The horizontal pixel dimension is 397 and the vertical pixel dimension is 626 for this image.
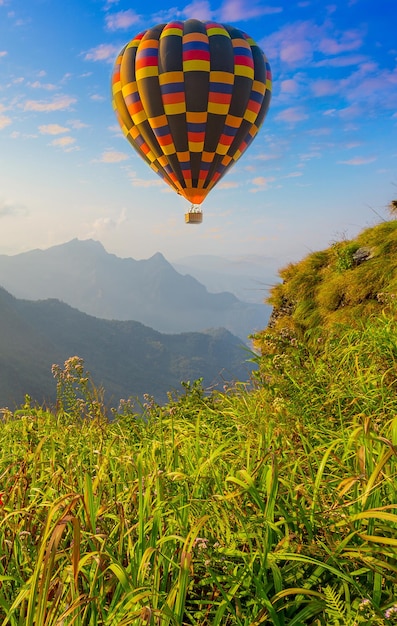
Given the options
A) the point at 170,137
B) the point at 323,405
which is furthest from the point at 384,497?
the point at 170,137

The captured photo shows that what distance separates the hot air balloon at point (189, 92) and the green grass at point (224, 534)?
20177 mm

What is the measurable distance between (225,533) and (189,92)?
72.2 ft

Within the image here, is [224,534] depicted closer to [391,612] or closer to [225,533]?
[225,533]

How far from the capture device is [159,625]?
230cm

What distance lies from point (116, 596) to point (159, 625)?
0.88ft

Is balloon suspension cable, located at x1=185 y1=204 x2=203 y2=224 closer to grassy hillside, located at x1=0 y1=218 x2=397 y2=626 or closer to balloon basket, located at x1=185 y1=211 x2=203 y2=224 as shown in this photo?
balloon basket, located at x1=185 y1=211 x2=203 y2=224

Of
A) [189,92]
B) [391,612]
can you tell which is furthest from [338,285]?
[189,92]

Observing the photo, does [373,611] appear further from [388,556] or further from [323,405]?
[323,405]

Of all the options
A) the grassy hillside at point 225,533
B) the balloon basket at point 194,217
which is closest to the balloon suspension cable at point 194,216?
the balloon basket at point 194,217

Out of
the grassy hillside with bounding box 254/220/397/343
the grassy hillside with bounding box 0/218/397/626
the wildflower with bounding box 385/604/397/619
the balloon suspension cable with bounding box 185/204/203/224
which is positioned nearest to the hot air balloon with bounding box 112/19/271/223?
the balloon suspension cable with bounding box 185/204/203/224

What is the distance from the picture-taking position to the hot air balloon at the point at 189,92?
21594 mm

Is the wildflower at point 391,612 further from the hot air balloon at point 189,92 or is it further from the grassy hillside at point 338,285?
the hot air balloon at point 189,92

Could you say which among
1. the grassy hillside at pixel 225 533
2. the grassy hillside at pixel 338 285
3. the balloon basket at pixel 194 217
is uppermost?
the balloon basket at pixel 194 217

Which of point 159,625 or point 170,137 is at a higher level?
point 170,137
